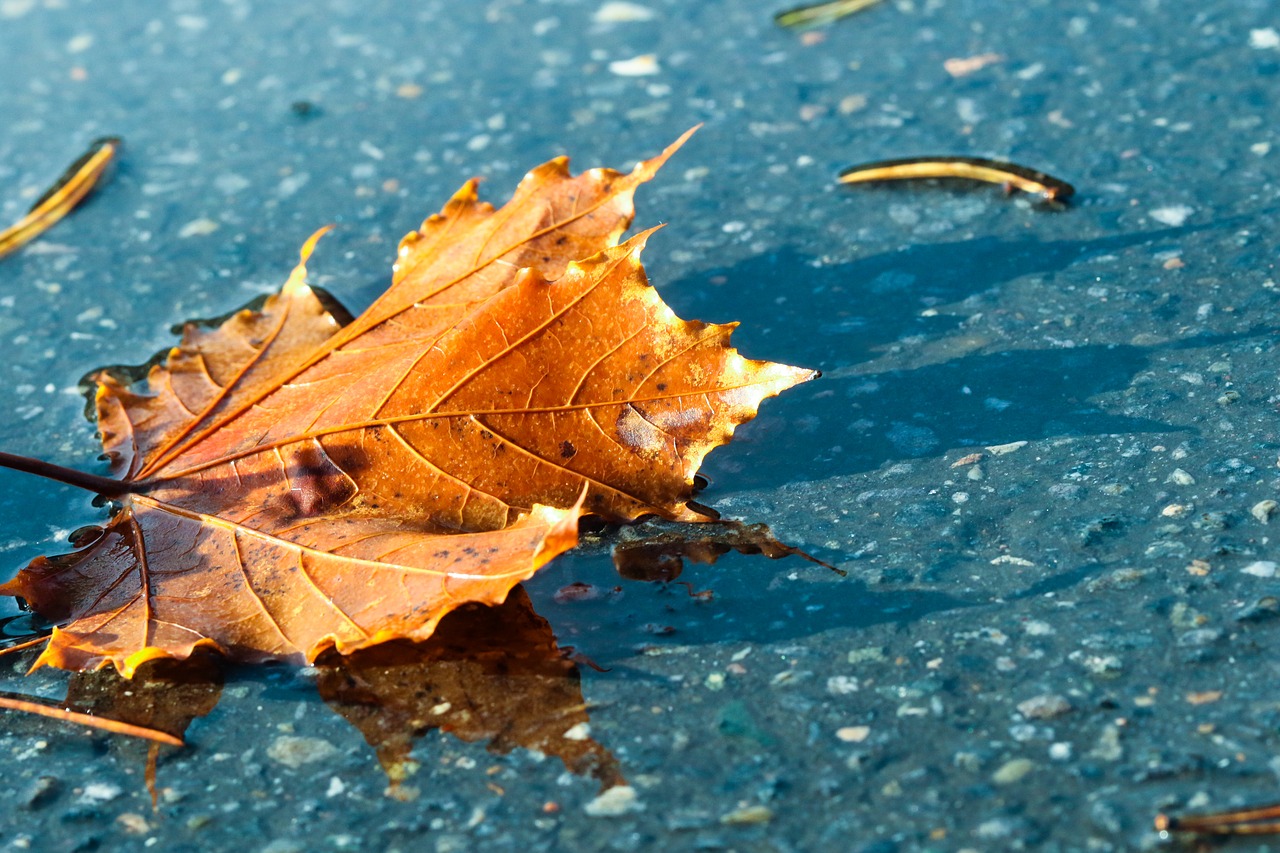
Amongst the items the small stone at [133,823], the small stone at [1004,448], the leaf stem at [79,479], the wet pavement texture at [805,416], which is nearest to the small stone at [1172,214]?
the wet pavement texture at [805,416]

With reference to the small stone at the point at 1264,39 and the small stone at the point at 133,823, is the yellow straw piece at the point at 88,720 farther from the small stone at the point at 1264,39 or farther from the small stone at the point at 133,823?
the small stone at the point at 1264,39

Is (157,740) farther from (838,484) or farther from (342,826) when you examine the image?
(838,484)

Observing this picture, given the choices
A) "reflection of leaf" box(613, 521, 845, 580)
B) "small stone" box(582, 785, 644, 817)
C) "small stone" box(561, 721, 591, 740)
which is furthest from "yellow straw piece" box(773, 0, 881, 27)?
"small stone" box(582, 785, 644, 817)

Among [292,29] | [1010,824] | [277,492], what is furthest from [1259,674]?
[292,29]

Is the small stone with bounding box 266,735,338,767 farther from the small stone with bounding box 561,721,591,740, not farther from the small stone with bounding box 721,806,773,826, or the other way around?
the small stone with bounding box 721,806,773,826

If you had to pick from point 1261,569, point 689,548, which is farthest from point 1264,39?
point 689,548
